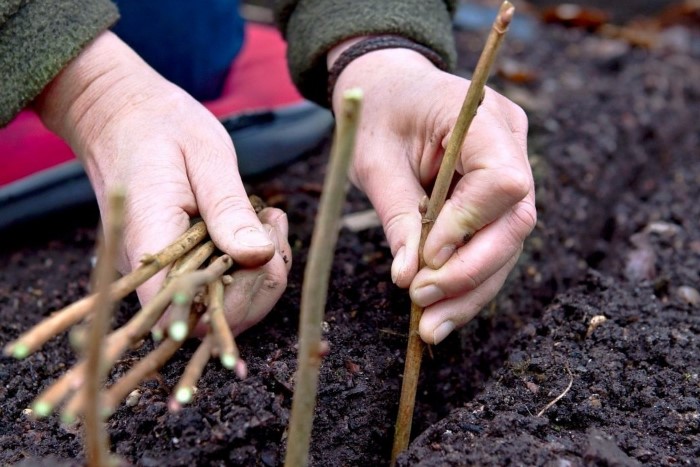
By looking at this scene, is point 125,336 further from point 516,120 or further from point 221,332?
point 516,120

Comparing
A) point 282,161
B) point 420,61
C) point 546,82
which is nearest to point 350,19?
point 420,61

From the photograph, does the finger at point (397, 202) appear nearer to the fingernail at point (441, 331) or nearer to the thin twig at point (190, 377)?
the fingernail at point (441, 331)

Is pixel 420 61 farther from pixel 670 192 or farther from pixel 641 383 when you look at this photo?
pixel 670 192

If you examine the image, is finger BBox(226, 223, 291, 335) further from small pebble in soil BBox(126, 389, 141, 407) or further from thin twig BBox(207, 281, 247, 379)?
small pebble in soil BBox(126, 389, 141, 407)

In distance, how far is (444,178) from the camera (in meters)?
1.13

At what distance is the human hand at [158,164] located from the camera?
1.19 metres

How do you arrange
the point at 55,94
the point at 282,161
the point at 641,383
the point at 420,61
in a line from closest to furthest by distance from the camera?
the point at 641,383 → the point at 55,94 → the point at 420,61 → the point at 282,161

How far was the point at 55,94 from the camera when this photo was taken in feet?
4.97

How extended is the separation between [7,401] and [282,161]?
3.82 feet

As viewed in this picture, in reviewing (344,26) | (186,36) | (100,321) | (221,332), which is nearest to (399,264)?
(221,332)

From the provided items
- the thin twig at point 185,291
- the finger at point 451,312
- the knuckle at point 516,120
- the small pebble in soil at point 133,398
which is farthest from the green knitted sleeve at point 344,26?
the small pebble in soil at point 133,398

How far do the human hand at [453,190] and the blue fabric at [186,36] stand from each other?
845 millimetres

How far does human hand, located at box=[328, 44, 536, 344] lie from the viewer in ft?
3.87

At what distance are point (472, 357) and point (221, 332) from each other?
81cm
